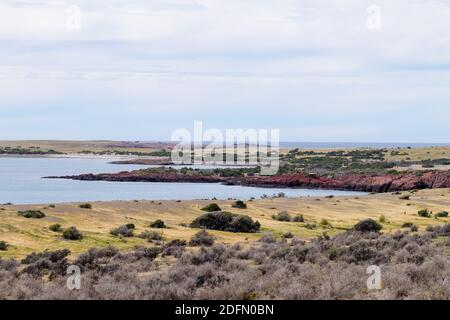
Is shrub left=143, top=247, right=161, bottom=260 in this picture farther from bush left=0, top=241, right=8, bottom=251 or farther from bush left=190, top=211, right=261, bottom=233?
bush left=190, top=211, right=261, bottom=233

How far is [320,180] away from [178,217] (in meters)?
52.1

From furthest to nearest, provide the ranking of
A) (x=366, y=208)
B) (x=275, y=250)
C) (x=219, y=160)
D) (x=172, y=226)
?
1. (x=219, y=160)
2. (x=366, y=208)
3. (x=172, y=226)
4. (x=275, y=250)

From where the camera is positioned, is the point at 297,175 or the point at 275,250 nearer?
the point at 275,250

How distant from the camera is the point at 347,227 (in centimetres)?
3994

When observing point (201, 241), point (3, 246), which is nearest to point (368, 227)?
point (201, 241)

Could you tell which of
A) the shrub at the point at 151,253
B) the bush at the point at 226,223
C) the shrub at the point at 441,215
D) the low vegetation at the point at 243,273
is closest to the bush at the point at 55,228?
the low vegetation at the point at 243,273

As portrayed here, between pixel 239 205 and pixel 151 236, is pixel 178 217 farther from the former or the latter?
pixel 151 236

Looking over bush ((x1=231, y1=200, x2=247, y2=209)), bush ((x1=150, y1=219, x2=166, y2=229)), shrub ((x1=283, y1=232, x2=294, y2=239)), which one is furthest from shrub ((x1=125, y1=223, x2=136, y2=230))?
bush ((x1=231, y1=200, x2=247, y2=209))

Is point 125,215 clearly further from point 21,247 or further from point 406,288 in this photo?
point 406,288

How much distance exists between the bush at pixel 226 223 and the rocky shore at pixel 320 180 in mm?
47266

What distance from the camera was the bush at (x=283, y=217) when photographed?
42.5 m

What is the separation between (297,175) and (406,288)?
77.7 m
